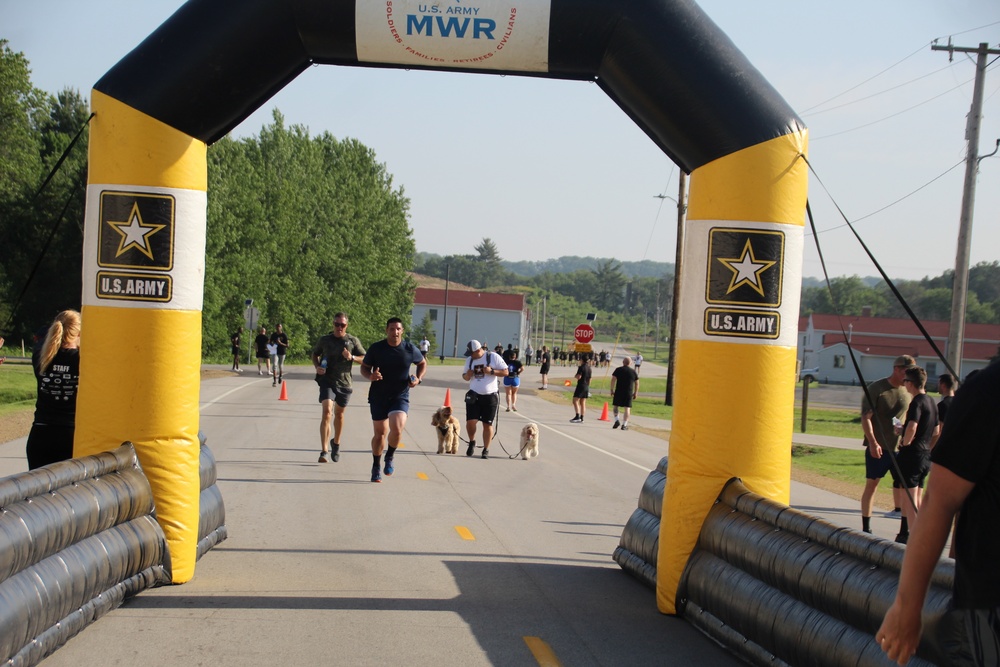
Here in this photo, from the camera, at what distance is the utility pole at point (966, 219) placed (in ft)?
79.3

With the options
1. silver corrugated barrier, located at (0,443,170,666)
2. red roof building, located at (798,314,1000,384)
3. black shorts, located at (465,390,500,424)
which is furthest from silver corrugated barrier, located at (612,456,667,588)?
red roof building, located at (798,314,1000,384)

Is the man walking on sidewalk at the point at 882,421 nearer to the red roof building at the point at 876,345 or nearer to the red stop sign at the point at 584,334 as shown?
the red stop sign at the point at 584,334

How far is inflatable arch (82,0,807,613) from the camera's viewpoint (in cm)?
691

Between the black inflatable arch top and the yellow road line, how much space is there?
134 inches

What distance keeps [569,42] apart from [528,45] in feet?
0.95

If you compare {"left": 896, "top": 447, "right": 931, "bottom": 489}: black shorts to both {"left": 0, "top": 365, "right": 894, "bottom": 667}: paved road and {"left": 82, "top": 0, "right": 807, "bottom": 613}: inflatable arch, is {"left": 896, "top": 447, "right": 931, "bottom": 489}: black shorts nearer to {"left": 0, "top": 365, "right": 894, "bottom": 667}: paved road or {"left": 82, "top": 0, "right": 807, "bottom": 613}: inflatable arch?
{"left": 0, "top": 365, "right": 894, "bottom": 667}: paved road

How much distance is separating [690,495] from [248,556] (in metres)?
3.59

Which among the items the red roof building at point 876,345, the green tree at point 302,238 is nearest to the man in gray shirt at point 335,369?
the green tree at point 302,238

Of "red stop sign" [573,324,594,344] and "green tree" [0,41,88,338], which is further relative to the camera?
"green tree" [0,41,88,338]

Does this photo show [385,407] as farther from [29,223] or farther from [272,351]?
[29,223]

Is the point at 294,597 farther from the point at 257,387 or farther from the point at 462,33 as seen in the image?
the point at 257,387

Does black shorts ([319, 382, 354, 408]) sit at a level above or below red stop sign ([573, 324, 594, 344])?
below

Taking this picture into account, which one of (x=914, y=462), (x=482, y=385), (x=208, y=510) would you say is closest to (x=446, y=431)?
(x=482, y=385)

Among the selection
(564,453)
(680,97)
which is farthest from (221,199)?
(680,97)
